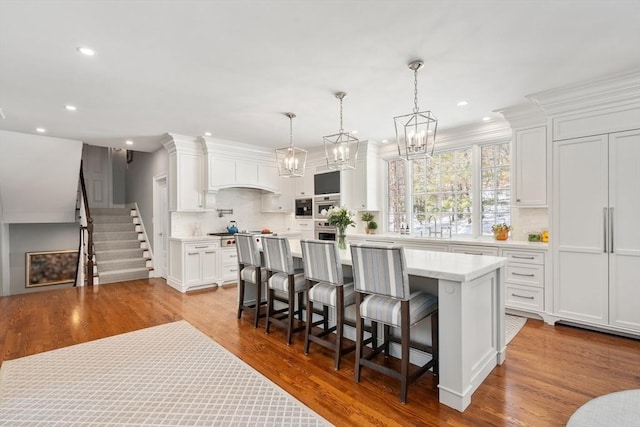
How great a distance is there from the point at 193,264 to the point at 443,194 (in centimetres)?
439

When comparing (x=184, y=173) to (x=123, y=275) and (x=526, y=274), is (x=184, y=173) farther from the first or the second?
(x=526, y=274)

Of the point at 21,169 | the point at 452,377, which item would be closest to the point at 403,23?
the point at 452,377

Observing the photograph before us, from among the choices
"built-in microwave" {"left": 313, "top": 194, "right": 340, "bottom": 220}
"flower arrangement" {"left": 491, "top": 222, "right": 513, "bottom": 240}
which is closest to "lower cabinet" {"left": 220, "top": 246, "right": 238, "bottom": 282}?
"built-in microwave" {"left": 313, "top": 194, "right": 340, "bottom": 220}

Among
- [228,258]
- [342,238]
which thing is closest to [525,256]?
[342,238]

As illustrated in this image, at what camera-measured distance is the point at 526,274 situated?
147 inches

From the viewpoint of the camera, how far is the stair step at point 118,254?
6270mm

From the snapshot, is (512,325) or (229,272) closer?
(512,325)

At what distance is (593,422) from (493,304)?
144 centimetres

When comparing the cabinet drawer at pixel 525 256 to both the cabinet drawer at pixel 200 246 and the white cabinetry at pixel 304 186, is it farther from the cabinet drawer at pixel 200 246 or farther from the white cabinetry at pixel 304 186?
the cabinet drawer at pixel 200 246

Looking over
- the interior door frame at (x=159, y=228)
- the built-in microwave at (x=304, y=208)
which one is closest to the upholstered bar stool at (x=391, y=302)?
the built-in microwave at (x=304, y=208)

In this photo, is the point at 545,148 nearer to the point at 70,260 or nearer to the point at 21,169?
the point at 21,169

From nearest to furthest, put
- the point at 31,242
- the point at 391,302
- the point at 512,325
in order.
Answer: the point at 391,302 < the point at 512,325 < the point at 31,242

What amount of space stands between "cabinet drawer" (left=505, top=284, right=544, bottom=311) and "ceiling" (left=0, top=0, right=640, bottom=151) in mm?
2286

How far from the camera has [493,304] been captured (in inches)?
99.0
